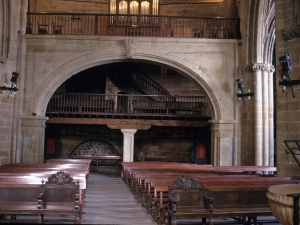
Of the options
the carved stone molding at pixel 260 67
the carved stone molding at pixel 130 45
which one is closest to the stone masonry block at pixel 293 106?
the carved stone molding at pixel 260 67

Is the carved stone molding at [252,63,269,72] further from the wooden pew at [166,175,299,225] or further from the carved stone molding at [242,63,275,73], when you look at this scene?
the wooden pew at [166,175,299,225]

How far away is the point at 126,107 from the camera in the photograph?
55.4 ft

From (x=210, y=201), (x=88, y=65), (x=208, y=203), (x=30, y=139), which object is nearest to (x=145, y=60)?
(x=88, y=65)

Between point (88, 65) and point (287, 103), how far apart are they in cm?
702

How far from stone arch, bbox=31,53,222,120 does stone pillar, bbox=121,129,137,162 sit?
3.53 meters

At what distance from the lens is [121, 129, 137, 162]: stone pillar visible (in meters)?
15.5

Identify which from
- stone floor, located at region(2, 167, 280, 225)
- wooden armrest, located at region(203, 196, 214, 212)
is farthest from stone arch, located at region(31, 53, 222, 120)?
wooden armrest, located at region(203, 196, 214, 212)

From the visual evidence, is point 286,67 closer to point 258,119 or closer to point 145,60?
point 258,119

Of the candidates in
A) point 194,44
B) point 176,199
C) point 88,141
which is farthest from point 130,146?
point 176,199

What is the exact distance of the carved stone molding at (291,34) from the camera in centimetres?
847

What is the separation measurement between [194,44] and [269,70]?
2.63m

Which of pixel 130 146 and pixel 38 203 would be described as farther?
pixel 130 146

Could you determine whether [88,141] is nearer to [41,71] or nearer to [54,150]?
[54,150]

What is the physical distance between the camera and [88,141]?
18656 mm
